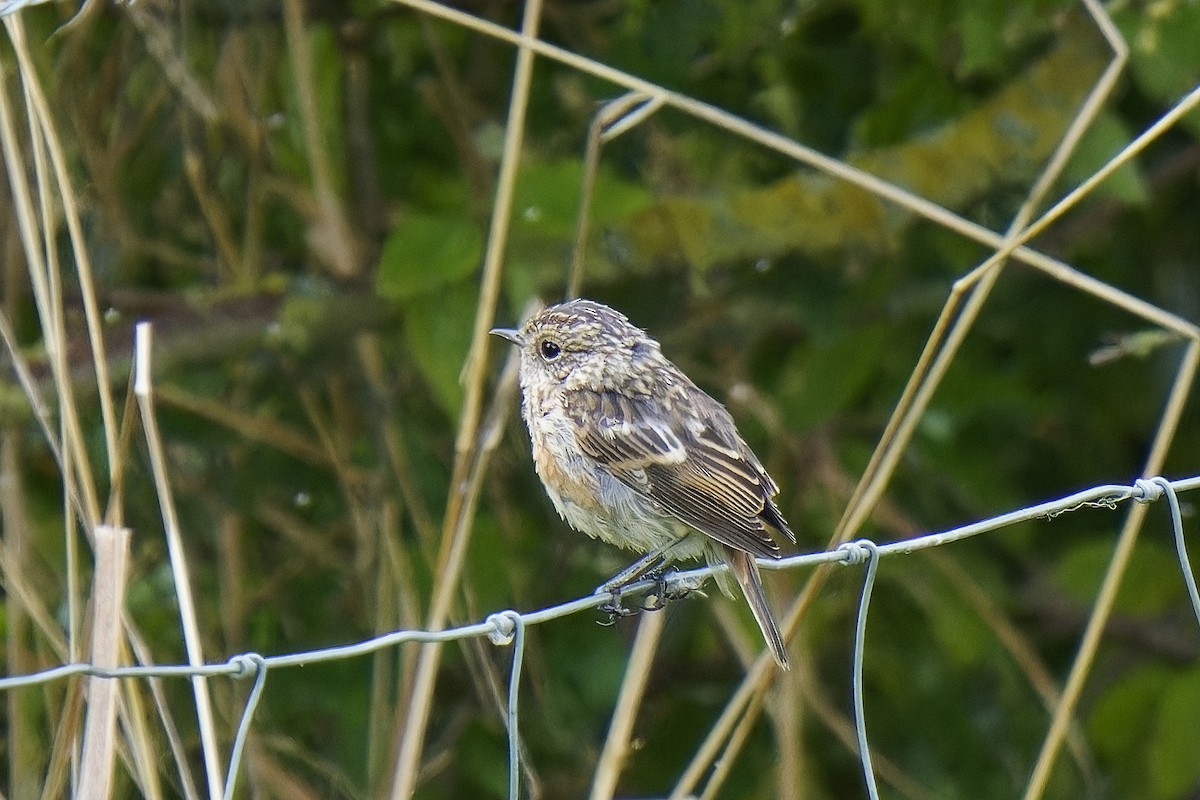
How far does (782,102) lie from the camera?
15.0 feet

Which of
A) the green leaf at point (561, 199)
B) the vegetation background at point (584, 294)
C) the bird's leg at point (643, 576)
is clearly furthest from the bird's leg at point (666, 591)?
the green leaf at point (561, 199)

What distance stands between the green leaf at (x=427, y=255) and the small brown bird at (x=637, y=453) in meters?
0.26

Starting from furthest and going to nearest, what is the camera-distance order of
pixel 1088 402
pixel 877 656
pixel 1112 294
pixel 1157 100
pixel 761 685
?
pixel 1088 402 < pixel 877 656 < pixel 1157 100 < pixel 1112 294 < pixel 761 685

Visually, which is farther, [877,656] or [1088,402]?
[1088,402]

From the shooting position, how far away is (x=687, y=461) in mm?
3574

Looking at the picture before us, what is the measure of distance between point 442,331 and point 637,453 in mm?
564

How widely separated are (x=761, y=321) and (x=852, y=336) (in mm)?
290

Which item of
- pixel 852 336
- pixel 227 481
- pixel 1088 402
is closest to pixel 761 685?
pixel 852 336

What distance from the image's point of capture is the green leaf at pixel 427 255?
144 inches

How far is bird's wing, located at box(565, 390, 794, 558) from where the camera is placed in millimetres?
3348

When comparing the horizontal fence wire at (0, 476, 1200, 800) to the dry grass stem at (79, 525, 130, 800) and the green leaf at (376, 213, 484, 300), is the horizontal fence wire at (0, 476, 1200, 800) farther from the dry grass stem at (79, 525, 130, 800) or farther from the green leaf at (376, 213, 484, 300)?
the green leaf at (376, 213, 484, 300)

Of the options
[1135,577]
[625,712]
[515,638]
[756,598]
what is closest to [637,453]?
[756,598]

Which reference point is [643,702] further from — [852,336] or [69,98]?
[69,98]

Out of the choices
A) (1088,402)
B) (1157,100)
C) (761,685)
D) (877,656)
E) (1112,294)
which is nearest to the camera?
(761,685)
